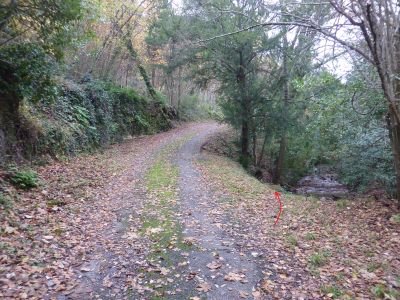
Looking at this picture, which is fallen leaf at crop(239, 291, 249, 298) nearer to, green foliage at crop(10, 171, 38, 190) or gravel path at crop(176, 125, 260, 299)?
gravel path at crop(176, 125, 260, 299)

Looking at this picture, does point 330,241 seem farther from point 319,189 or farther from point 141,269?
point 319,189

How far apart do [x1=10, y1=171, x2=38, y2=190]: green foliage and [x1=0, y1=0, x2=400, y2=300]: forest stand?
1.4 inches

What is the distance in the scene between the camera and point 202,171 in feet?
45.1

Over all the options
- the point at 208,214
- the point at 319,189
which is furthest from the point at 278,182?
the point at 208,214

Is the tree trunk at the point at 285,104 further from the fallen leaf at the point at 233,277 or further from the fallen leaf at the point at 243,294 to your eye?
the fallen leaf at the point at 243,294

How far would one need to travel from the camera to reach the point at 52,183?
9125 mm

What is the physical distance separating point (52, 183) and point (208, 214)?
171 inches

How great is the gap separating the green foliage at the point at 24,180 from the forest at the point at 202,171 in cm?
3

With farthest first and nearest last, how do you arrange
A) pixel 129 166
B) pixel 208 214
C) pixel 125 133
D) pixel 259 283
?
pixel 125 133 < pixel 129 166 < pixel 208 214 < pixel 259 283

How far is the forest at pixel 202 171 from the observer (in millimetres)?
5203

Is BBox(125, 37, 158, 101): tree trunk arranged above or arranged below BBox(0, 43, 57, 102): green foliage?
above

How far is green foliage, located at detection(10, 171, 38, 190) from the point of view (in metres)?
8.02

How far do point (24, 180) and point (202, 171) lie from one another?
7055 millimetres

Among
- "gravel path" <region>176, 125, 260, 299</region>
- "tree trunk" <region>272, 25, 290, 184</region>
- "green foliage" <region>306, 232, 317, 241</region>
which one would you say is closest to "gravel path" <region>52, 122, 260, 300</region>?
"gravel path" <region>176, 125, 260, 299</region>
